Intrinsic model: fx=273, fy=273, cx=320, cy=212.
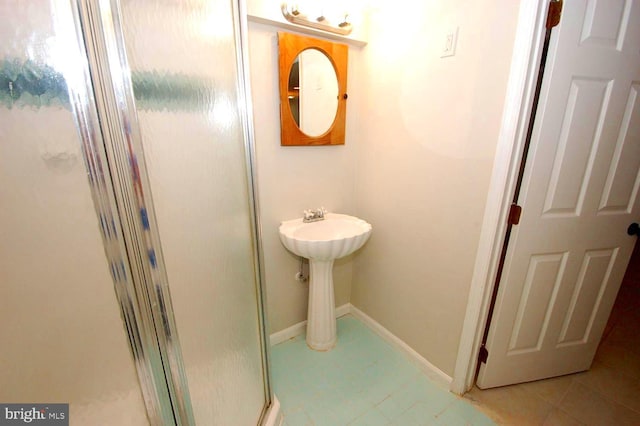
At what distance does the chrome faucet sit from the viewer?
1.62 meters

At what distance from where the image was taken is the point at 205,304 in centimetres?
78

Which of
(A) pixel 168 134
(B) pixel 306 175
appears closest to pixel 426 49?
(B) pixel 306 175

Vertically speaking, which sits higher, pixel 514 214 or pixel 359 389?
pixel 514 214

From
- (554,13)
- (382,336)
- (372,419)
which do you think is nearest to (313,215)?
(382,336)

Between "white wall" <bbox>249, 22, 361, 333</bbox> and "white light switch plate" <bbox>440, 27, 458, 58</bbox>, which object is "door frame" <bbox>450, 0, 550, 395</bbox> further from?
"white wall" <bbox>249, 22, 361, 333</bbox>

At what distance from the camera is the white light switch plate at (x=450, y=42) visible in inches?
46.1

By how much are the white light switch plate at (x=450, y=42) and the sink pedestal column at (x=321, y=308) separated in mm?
1165

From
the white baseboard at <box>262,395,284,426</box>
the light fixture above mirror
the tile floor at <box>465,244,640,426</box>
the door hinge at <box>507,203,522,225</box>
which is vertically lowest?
the tile floor at <box>465,244,640,426</box>

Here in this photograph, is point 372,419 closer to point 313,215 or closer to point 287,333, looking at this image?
point 287,333

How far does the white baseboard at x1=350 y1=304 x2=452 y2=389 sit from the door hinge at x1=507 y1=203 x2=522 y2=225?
888 millimetres

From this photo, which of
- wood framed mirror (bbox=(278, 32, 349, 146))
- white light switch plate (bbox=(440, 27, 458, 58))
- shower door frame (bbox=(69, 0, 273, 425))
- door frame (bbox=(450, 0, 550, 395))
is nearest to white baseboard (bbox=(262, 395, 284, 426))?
shower door frame (bbox=(69, 0, 273, 425))

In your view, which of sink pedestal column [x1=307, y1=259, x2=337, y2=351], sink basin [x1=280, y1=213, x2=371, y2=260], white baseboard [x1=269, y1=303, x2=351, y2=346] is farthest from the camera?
white baseboard [x1=269, y1=303, x2=351, y2=346]

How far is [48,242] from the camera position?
434mm

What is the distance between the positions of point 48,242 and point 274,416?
120cm
